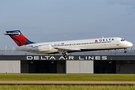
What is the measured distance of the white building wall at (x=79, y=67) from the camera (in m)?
60.1

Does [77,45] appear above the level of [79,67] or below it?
above

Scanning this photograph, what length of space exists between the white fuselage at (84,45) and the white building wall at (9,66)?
1602 cm

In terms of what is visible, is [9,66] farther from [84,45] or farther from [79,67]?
[84,45]

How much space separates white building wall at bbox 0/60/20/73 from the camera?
61.5m

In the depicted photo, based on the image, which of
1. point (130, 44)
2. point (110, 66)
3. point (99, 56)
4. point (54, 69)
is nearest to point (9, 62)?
point (54, 69)

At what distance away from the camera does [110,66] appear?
68.4 meters

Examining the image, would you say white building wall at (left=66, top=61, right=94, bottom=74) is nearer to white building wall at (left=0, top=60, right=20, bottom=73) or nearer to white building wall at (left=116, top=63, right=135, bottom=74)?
white building wall at (left=116, top=63, right=135, bottom=74)

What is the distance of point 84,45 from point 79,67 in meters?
17.0

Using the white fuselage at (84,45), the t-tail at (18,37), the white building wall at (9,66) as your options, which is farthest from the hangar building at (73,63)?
the white fuselage at (84,45)

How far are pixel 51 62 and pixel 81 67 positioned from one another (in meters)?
12.9

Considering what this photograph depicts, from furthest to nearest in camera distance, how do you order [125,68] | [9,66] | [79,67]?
[125,68] → [9,66] → [79,67]

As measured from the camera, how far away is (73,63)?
201 ft

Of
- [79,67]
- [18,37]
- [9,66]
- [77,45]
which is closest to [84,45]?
[77,45]

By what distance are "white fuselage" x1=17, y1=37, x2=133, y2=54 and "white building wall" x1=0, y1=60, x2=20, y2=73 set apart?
1602cm
